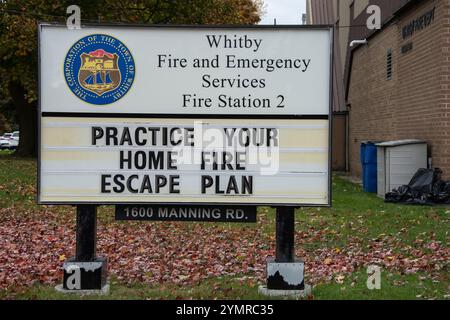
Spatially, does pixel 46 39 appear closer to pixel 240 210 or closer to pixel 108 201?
pixel 108 201

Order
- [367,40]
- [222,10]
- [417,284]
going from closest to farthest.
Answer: [417,284] → [367,40] → [222,10]

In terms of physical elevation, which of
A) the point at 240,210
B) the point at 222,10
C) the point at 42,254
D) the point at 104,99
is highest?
the point at 222,10

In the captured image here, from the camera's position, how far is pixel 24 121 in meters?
37.9

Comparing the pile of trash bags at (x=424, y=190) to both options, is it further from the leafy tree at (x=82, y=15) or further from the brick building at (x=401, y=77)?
the leafy tree at (x=82, y=15)

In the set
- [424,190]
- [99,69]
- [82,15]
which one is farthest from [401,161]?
[82,15]

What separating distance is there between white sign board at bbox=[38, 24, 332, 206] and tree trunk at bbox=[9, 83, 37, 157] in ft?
105

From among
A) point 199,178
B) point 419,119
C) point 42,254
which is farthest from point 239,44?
point 419,119

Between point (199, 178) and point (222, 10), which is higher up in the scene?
point (222, 10)

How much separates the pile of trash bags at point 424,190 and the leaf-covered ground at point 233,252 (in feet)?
1.94

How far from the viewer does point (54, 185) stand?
24.2ft

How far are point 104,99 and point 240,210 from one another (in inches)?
75.2

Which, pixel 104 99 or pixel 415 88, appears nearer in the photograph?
pixel 104 99

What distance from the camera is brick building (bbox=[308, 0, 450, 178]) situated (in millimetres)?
15375

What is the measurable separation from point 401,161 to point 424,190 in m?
1.37
